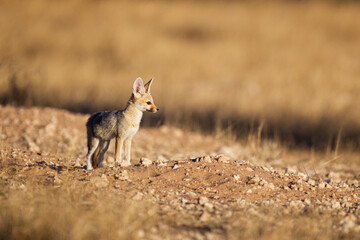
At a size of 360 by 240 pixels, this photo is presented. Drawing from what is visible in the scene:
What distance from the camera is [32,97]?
11305 mm

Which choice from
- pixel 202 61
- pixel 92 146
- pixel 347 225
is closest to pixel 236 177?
pixel 347 225

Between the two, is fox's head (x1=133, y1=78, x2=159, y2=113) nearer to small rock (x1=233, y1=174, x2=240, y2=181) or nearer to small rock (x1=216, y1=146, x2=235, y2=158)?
small rock (x1=233, y1=174, x2=240, y2=181)

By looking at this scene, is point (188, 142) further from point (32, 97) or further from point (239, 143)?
point (32, 97)

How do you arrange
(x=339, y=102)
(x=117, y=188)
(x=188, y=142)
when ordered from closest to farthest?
(x=117, y=188) → (x=188, y=142) → (x=339, y=102)

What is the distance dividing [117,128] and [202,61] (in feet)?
40.9

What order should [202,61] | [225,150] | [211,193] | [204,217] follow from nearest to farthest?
[204,217] < [211,193] < [225,150] < [202,61]

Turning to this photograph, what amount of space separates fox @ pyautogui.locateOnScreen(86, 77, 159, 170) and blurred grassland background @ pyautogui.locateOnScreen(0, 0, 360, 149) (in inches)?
189

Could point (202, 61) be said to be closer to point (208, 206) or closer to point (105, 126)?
point (105, 126)

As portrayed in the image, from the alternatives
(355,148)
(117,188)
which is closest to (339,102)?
(355,148)

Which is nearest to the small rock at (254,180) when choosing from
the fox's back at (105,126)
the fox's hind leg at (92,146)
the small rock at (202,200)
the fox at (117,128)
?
the small rock at (202,200)

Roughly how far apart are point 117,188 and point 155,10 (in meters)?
16.5

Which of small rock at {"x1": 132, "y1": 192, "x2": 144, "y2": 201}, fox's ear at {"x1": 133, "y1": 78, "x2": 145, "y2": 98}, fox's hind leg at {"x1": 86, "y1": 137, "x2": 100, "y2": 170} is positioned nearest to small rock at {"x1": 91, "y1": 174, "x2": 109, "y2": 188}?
small rock at {"x1": 132, "y1": 192, "x2": 144, "y2": 201}

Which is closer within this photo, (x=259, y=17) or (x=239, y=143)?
(x=239, y=143)

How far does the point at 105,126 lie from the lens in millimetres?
5508
